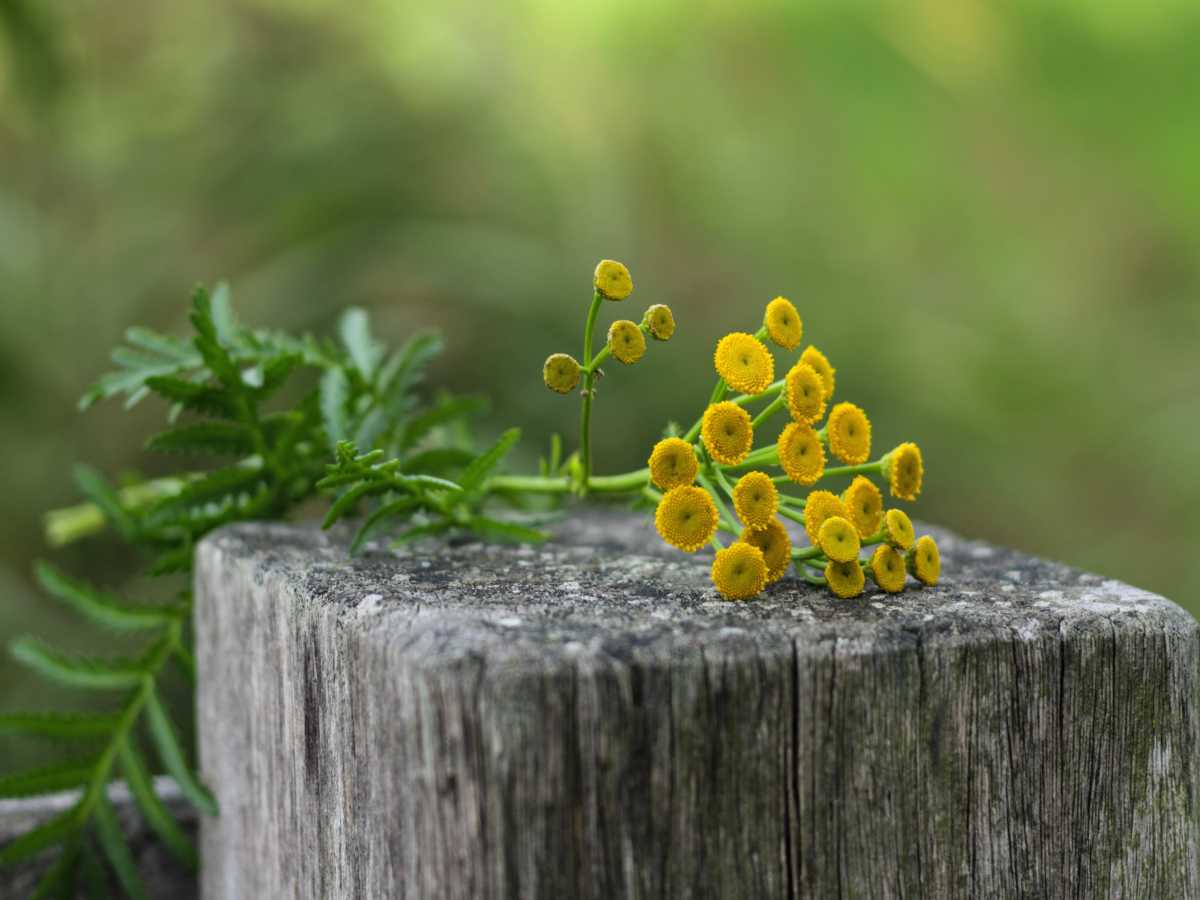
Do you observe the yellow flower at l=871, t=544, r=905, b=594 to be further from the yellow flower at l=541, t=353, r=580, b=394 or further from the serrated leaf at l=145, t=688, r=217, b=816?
the serrated leaf at l=145, t=688, r=217, b=816

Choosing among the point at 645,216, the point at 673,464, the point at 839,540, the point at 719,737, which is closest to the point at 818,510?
the point at 839,540

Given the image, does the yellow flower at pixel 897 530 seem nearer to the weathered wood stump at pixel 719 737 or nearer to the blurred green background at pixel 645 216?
the weathered wood stump at pixel 719 737

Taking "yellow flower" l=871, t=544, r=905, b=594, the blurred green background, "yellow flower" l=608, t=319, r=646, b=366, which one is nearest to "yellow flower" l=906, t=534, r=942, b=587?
"yellow flower" l=871, t=544, r=905, b=594

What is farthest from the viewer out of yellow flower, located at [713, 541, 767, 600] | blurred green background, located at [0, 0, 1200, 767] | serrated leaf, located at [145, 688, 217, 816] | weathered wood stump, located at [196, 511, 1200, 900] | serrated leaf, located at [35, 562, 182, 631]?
blurred green background, located at [0, 0, 1200, 767]

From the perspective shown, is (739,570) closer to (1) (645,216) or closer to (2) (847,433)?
(2) (847,433)

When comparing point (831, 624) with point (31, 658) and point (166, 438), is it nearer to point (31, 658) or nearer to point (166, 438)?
point (166, 438)

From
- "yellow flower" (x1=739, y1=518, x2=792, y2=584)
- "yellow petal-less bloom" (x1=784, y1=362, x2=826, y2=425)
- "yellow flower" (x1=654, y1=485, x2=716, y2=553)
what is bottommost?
"yellow flower" (x1=739, y1=518, x2=792, y2=584)

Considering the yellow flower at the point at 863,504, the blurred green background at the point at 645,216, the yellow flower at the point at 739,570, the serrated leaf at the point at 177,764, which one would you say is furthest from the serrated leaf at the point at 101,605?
the blurred green background at the point at 645,216
